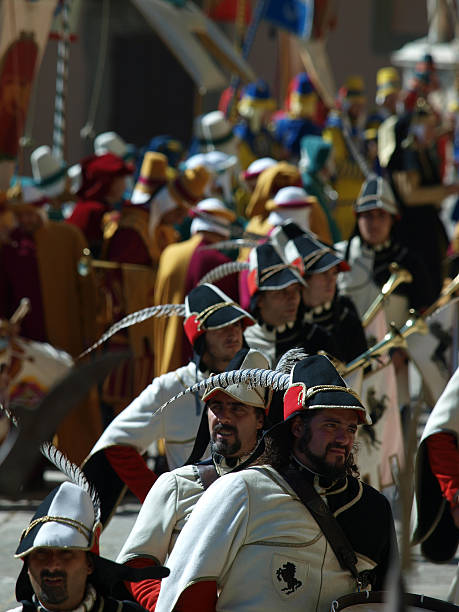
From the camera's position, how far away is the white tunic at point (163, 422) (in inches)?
180

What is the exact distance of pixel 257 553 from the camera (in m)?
3.28

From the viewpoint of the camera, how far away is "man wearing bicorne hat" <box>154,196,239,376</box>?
747 centimetres

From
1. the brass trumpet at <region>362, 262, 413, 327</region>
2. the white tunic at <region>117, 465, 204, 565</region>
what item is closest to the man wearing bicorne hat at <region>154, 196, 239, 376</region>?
the brass trumpet at <region>362, 262, 413, 327</region>

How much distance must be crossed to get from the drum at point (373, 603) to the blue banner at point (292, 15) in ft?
40.9

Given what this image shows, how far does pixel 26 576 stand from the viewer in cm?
327

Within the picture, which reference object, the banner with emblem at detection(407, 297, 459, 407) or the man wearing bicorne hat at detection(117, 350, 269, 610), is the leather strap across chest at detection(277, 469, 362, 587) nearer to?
the man wearing bicorne hat at detection(117, 350, 269, 610)

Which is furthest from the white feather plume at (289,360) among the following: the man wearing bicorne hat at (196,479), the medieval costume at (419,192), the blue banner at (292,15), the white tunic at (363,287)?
the blue banner at (292,15)

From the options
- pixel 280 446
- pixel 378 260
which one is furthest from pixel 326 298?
pixel 280 446

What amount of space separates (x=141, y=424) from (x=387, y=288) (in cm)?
245

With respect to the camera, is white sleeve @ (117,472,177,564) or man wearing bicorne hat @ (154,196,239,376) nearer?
white sleeve @ (117,472,177,564)

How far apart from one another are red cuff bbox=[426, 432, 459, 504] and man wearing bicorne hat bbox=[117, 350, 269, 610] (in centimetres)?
91

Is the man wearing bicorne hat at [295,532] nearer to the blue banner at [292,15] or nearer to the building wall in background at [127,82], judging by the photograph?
the blue banner at [292,15]

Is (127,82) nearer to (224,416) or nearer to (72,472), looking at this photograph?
(224,416)

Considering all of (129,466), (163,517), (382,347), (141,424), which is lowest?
(382,347)
